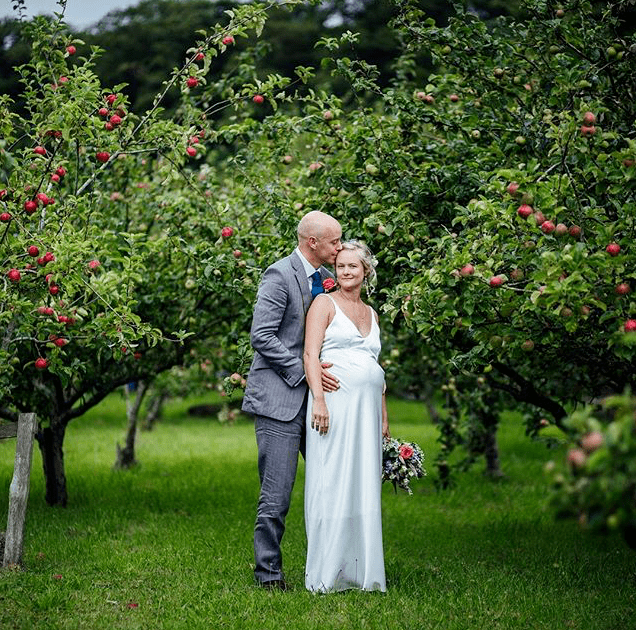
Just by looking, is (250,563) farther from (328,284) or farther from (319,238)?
(319,238)

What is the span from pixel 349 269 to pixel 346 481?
1262 mm

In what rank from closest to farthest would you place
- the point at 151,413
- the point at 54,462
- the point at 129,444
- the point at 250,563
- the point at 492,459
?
the point at 250,563
the point at 54,462
the point at 492,459
the point at 129,444
the point at 151,413

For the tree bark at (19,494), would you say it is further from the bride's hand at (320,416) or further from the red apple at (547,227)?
the red apple at (547,227)

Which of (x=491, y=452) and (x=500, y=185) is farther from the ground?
(x=500, y=185)

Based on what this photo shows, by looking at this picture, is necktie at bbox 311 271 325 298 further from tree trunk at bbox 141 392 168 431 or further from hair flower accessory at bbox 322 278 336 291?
tree trunk at bbox 141 392 168 431

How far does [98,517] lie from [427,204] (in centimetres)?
437

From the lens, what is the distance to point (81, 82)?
5773 mm

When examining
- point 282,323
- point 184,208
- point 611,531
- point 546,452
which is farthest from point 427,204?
point 546,452

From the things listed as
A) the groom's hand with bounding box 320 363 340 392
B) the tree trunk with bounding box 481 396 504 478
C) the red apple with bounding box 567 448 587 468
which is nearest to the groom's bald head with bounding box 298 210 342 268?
the groom's hand with bounding box 320 363 340 392

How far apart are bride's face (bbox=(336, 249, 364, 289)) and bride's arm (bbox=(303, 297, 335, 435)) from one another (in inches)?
6.7

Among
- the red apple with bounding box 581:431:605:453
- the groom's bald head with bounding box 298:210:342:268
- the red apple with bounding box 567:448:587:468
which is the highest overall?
the groom's bald head with bounding box 298:210:342:268

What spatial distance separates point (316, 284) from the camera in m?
5.41

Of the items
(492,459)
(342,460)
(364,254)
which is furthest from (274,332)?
(492,459)

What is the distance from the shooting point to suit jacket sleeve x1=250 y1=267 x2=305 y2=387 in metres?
5.04
